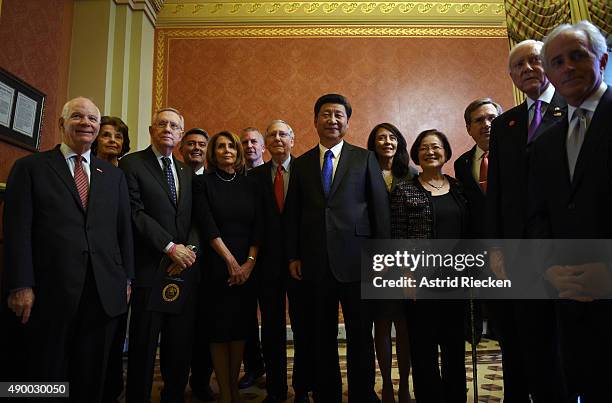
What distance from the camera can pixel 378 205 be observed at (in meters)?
2.16

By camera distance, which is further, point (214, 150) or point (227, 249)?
point (214, 150)

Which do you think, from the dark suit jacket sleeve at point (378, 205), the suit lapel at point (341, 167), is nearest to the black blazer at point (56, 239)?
the suit lapel at point (341, 167)

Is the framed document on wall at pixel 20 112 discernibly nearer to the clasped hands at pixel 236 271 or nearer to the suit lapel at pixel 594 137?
the clasped hands at pixel 236 271

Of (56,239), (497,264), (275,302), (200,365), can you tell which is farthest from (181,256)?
(497,264)

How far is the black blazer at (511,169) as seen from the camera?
160cm

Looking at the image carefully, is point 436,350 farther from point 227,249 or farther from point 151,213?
point 151,213

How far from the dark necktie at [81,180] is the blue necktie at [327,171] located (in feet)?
3.71

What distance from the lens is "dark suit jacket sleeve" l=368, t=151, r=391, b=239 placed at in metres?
2.14

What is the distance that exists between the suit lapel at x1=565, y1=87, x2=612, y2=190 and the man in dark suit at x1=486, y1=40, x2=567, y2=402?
13.5 inches

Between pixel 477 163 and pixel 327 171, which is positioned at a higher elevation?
pixel 477 163

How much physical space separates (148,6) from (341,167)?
12.0ft

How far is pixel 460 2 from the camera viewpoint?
16.0 feet

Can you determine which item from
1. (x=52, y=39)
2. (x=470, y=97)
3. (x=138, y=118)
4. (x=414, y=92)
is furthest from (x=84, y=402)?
(x=470, y=97)

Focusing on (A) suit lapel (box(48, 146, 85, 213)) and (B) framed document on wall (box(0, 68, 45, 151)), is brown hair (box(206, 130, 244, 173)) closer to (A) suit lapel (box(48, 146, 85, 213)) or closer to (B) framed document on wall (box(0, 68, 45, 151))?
(A) suit lapel (box(48, 146, 85, 213))
